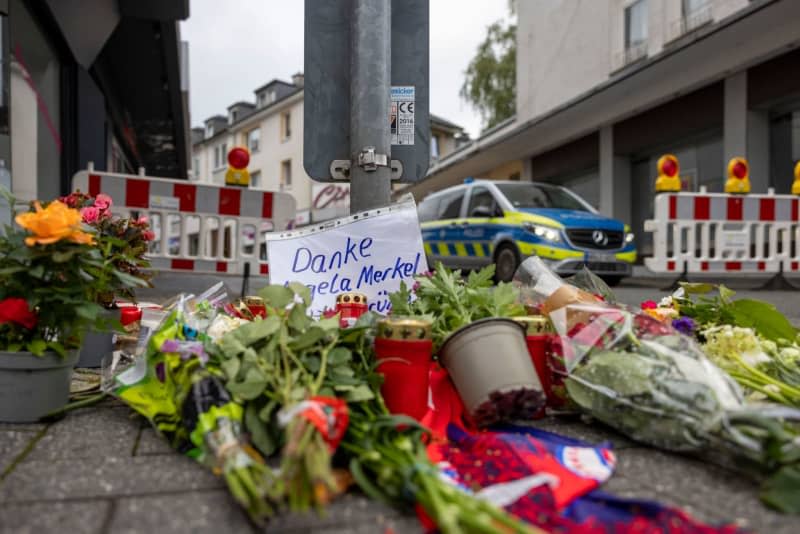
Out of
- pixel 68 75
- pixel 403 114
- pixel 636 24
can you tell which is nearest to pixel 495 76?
pixel 636 24

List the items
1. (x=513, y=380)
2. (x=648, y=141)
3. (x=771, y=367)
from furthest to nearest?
(x=648, y=141) → (x=771, y=367) → (x=513, y=380)

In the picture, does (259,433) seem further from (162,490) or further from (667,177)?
(667,177)

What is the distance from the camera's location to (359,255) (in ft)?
9.35

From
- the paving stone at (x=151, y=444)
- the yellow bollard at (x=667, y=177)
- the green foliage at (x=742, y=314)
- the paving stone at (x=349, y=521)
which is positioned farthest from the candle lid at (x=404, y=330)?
the yellow bollard at (x=667, y=177)

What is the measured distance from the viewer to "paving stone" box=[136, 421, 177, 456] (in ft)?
5.46

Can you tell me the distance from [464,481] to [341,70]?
224 cm

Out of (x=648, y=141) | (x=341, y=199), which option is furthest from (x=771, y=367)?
(x=341, y=199)

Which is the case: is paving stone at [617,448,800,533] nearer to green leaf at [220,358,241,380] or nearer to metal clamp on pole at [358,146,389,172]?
green leaf at [220,358,241,380]

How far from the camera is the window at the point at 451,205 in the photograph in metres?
9.65

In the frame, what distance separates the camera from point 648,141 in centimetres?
1367

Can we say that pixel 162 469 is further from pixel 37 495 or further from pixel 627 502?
pixel 627 502

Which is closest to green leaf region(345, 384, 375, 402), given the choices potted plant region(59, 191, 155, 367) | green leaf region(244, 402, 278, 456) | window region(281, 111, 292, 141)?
green leaf region(244, 402, 278, 456)

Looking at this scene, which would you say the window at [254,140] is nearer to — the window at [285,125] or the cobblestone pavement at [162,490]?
the window at [285,125]

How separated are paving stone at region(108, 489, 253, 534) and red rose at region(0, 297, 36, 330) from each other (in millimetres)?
767
